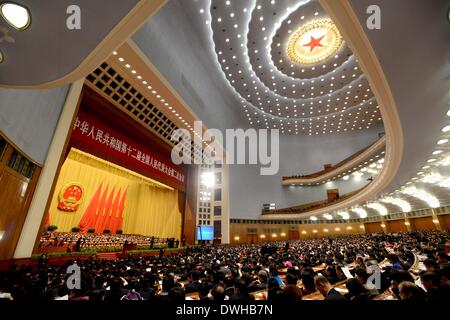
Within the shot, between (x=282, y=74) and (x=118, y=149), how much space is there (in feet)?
55.2

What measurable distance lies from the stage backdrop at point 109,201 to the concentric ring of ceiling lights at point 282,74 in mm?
12671

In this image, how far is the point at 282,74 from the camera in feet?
71.5

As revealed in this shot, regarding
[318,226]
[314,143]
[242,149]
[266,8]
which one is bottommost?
[318,226]

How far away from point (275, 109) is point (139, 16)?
24.7 meters

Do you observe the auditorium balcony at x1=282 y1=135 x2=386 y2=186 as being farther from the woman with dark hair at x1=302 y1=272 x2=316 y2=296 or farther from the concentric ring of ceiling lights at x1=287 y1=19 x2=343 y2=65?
the woman with dark hair at x1=302 y1=272 x2=316 y2=296

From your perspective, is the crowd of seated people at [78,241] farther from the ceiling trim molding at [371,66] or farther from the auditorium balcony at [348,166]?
the auditorium balcony at [348,166]

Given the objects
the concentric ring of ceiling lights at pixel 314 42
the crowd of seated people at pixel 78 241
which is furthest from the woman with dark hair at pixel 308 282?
the concentric ring of ceiling lights at pixel 314 42

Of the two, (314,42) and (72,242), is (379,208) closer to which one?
(314,42)

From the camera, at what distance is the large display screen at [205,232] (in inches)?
842

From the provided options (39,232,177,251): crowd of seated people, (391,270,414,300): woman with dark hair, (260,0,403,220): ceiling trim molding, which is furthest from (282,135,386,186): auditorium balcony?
(39,232,177,251): crowd of seated people

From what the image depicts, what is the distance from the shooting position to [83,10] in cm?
267

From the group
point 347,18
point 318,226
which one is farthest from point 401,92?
point 318,226

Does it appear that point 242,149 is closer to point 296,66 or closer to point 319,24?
point 296,66

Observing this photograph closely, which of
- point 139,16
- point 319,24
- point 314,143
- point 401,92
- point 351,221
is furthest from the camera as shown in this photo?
point 314,143
